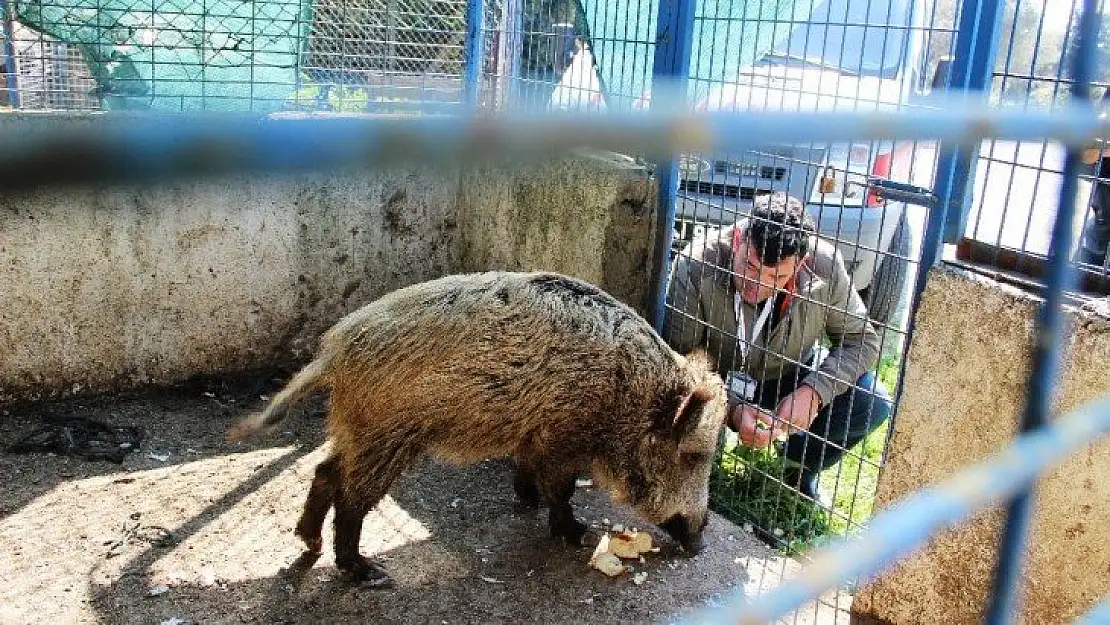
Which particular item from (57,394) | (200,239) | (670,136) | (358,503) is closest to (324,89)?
(200,239)

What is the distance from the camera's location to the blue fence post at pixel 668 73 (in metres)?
4.68

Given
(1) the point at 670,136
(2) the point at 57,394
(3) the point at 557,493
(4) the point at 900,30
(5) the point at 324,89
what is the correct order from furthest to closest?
1. (5) the point at 324,89
2. (2) the point at 57,394
3. (3) the point at 557,493
4. (4) the point at 900,30
5. (1) the point at 670,136

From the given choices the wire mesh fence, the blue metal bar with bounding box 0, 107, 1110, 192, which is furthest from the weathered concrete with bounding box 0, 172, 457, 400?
the blue metal bar with bounding box 0, 107, 1110, 192

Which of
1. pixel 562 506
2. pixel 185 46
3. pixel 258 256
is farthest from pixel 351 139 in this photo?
pixel 258 256

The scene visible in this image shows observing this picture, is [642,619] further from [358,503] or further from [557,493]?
[358,503]

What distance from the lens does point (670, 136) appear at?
2.34ft

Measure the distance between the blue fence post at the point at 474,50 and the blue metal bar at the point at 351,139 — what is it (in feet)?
18.0

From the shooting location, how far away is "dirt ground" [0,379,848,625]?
3.82 meters

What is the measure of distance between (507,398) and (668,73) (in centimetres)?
188

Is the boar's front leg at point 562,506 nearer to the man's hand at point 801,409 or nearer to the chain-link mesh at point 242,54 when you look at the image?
the man's hand at point 801,409

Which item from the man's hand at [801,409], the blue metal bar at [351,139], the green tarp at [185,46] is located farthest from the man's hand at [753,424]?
the blue metal bar at [351,139]

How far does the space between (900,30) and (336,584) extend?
3.13 meters

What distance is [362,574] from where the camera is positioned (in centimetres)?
397

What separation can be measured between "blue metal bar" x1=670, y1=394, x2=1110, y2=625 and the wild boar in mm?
2877
